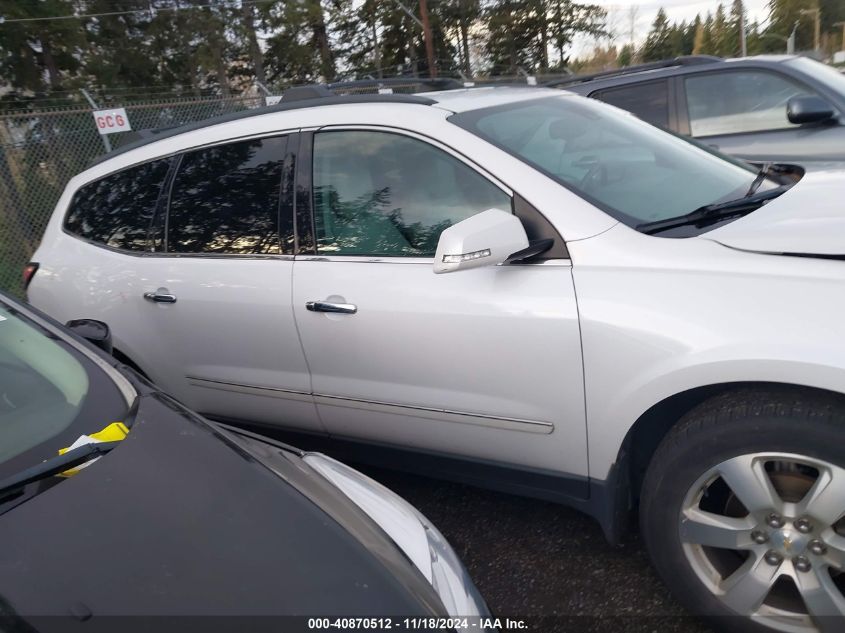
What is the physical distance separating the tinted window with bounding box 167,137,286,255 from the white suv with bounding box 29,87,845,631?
0.04 feet

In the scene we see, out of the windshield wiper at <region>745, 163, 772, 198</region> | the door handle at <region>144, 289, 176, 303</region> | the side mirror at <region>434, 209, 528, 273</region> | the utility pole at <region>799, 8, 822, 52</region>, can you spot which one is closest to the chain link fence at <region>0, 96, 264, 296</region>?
the door handle at <region>144, 289, 176, 303</region>

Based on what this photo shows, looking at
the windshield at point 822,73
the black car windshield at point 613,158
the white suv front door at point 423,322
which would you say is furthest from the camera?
the windshield at point 822,73

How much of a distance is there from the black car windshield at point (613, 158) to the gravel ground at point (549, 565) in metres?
1.26

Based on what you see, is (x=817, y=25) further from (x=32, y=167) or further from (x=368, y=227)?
(x=368, y=227)

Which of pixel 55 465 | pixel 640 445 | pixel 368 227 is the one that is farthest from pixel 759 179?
pixel 55 465

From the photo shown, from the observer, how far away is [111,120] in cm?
905

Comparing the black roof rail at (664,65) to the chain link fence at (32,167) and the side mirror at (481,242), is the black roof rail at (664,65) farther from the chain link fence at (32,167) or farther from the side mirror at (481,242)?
the chain link fence at (32,167)

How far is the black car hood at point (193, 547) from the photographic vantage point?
1402 millimetres

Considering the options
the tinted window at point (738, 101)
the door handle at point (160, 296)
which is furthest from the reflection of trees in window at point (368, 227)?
the tinted window at point (738, 101)

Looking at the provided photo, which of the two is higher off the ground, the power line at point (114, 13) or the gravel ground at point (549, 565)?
the power line at point (114, 13)

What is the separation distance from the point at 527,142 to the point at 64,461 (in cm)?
188

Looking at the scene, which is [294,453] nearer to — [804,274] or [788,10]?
[804,274]

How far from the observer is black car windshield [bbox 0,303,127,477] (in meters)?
1.85

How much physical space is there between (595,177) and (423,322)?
0.83m
